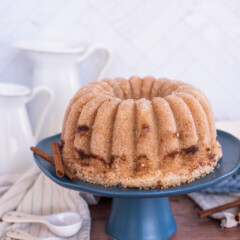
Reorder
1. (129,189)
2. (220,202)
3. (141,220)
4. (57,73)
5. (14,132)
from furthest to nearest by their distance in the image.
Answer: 1. (57,73)
2. (14,132)
3. (220,202)
4. (141,220)
5. (129,189)

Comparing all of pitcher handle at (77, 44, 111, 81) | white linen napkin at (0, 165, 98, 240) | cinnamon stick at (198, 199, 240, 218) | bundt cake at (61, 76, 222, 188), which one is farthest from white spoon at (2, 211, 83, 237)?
pitcher handle at (77, 44, 111, 81)

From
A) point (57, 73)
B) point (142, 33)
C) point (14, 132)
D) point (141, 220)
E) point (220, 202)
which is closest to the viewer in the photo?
point (141, 220)

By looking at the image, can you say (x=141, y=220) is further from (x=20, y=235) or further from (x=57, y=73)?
(x=57, y=73)

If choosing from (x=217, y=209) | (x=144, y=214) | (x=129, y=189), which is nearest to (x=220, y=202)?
(x=217, y=209)

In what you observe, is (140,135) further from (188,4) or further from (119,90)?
(188,4)

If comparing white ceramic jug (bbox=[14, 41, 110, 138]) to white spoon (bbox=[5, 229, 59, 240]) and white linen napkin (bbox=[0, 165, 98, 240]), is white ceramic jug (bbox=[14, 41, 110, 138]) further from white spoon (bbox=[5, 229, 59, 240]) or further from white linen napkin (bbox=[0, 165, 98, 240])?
white spoon (bbox=[5, 229, 59, 240])

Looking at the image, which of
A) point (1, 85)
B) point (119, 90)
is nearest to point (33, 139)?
point (1, 85)

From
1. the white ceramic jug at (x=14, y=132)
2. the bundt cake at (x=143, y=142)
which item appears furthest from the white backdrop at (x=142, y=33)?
the bundt cake at (x=143, y=142)

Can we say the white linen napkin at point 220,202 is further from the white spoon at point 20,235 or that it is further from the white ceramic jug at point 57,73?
the white ceramic jug at point 57,73
